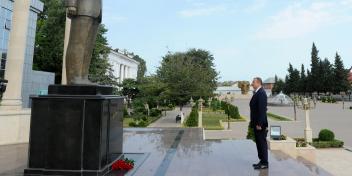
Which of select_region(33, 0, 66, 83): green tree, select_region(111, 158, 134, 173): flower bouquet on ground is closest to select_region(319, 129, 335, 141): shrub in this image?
select_region(111, 158, 134, 173): flower bouquet on ground

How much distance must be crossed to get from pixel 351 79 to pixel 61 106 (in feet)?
304

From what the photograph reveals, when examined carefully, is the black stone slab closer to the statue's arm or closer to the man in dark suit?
the statue's arm

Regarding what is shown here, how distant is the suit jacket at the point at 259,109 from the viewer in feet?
23.3

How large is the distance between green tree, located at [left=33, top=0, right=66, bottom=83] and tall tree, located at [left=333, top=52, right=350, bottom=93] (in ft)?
216

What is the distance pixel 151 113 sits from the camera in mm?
36688

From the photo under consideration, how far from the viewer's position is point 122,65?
87.1m

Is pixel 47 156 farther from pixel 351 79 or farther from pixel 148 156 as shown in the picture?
pixel 351 79

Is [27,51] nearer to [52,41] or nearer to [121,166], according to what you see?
[52,41]

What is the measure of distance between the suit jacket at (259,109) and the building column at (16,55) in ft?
29.7

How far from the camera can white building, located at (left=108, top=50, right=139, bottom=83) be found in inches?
3127

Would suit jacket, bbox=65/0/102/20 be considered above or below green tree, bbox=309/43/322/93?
below

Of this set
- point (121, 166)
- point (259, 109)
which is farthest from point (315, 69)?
point (121, 166)

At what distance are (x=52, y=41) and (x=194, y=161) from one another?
131ft

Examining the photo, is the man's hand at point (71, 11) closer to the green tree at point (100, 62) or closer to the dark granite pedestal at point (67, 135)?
the dark granite pedestal at point (67, 135)
